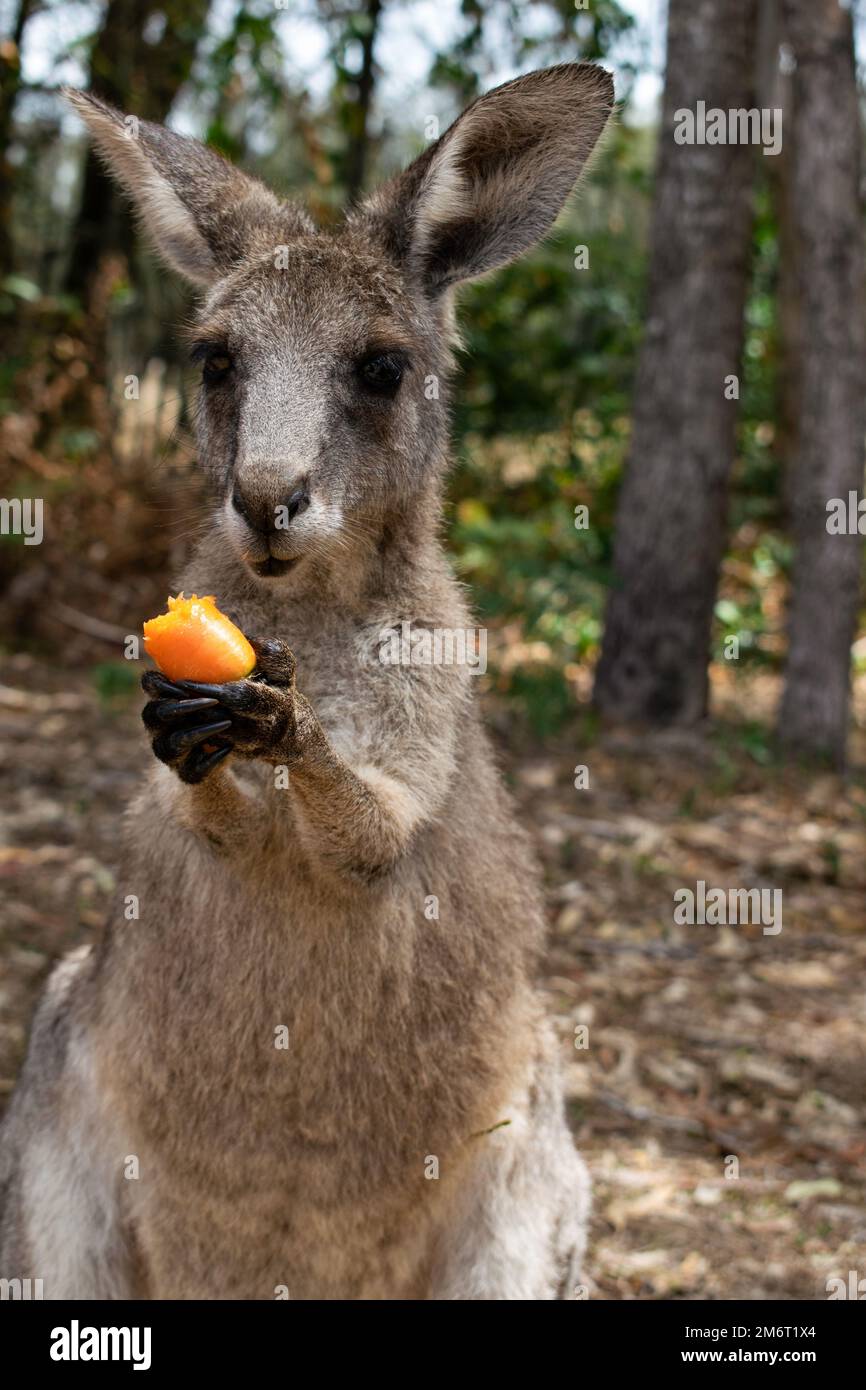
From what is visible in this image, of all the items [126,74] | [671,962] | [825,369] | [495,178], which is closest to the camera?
[495,178]

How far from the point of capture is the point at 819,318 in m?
9.22

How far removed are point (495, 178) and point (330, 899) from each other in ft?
6.73

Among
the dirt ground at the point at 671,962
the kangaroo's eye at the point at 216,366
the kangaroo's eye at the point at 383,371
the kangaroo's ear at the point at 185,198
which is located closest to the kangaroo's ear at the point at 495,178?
the kangaroo's ear at the point at 185,198

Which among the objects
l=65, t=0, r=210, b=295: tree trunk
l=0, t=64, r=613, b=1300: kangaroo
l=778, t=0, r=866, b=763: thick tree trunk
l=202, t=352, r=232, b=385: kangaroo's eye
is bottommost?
l=0, t=64, r=613, b=1300: kangaroo

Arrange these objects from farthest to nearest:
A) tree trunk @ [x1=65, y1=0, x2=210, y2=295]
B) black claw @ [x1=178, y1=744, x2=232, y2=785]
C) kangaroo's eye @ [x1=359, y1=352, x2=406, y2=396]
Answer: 1. tree trunk @ [x1=65, y1=0, x2=210, y2=295]
2. kangaroo's eye @ [x1=359, y1=352, x2=406, y2=396]
3. black claw @ [x1=178, y1=744, x2=232, y2=785]

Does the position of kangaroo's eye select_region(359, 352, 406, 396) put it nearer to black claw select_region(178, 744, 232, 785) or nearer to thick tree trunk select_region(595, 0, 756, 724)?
black claw select_region(178, 744, 232, 785)

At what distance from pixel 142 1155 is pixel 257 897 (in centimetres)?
83

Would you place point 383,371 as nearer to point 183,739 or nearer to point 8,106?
point 183,739

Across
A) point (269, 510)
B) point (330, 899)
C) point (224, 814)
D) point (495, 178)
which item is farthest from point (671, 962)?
point (269, 510)

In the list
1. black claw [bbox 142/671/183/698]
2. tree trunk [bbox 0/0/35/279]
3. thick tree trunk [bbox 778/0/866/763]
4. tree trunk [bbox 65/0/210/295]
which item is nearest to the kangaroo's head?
black claw [bbox 142/671/183/698]

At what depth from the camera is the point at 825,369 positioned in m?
9.25

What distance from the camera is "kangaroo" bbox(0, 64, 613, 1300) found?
355 cm

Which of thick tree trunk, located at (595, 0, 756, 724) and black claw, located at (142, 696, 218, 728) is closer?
black claw, located at (142, 696, 218, 728)

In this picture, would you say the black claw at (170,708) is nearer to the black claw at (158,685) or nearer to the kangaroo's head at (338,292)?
the black claw at (158,685)
